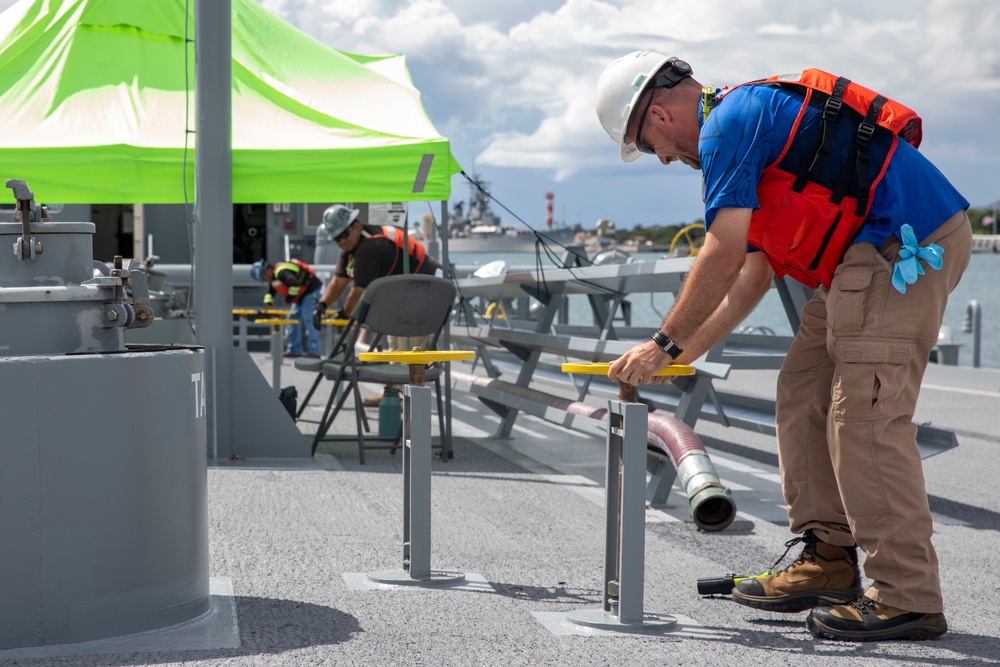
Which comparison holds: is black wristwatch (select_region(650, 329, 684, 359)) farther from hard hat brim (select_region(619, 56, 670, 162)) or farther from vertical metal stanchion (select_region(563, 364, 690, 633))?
hard hat brim (select_region(619, 56, 670, 162))

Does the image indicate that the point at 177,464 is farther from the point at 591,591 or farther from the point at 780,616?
the point at 780,616

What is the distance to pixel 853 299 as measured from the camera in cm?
350

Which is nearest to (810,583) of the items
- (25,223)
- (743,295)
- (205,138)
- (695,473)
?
(695,473)

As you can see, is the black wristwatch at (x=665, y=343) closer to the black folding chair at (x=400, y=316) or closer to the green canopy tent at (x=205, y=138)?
the black folding chair at (x=400, y=316)

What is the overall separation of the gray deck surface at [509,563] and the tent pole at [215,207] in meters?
Result: 0.47

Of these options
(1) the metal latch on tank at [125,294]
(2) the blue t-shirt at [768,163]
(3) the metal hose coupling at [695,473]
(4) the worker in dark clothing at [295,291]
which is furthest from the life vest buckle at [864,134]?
(4) the worker in dark clothing at [295,291]

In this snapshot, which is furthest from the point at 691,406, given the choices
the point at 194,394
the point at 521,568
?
the point at 194,394

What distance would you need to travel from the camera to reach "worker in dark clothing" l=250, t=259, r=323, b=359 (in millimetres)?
15094

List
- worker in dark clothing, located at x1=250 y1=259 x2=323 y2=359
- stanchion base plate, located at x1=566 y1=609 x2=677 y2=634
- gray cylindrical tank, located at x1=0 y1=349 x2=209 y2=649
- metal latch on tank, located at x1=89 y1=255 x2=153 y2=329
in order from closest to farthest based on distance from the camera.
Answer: gray cylindrical tank, located at x1=0 y1=349 x2=209 y2=649
metal latch on tank, located at x1=89 y1=255 x2=153 y2=329
stanchion base plate, located at x1=566 y1=609 x2=677 y2=634
worker in dark clothing, located at x1=250 y1=259 x2=323 y2=359

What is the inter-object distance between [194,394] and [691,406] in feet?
9.65

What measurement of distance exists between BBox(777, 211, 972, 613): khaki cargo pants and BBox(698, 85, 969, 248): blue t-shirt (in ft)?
0.20

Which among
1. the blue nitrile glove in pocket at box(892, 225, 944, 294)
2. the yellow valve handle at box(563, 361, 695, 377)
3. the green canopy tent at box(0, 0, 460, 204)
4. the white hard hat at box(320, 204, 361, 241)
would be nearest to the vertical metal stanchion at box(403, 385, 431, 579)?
the yellow valve handle at box(563, 361, 695, 377)

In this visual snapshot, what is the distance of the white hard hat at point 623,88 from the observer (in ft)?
11.7

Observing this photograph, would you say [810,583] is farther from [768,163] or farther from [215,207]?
[215,207]
